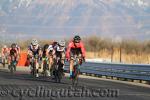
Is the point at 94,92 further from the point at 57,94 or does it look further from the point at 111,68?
the point at 111,68

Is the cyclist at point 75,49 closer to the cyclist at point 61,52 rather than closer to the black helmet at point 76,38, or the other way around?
the black helmet at point 76,38

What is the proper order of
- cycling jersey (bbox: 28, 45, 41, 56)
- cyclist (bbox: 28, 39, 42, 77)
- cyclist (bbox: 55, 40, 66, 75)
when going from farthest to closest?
cycling jersey (bbox: 28, 45, 41, 56), cyclist (bbox: 28, 39, 42, 77), cyclist (bbox: 55, 40, 66, 75)

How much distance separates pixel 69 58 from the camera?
22.2m

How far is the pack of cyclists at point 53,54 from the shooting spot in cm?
2220

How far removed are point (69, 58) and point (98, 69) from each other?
1112cm

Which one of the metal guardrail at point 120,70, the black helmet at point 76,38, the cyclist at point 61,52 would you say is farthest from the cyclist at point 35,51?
the black helmet at point 76,38

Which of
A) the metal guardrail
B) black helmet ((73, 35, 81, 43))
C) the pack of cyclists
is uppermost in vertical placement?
black helmet ((73, 35, 81, 43))

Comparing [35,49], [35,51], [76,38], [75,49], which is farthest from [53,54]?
[76,38]

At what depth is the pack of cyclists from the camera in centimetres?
2220

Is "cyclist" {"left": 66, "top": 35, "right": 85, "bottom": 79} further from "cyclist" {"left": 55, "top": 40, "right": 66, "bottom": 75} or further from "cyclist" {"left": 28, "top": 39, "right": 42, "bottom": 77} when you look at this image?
"cyclist" {"left": 28, "top": 39, "right": 42, "bottom": 77}

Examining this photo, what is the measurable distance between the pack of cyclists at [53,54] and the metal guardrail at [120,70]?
3.72 m

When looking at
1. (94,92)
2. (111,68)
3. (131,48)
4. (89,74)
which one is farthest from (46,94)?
(131,48)

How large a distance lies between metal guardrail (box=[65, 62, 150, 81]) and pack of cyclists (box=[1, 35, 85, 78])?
372 centimetres

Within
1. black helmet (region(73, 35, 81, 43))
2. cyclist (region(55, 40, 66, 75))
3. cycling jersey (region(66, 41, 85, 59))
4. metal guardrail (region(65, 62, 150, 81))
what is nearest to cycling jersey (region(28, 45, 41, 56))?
cyclist (region(55, 40, 66, 75))
